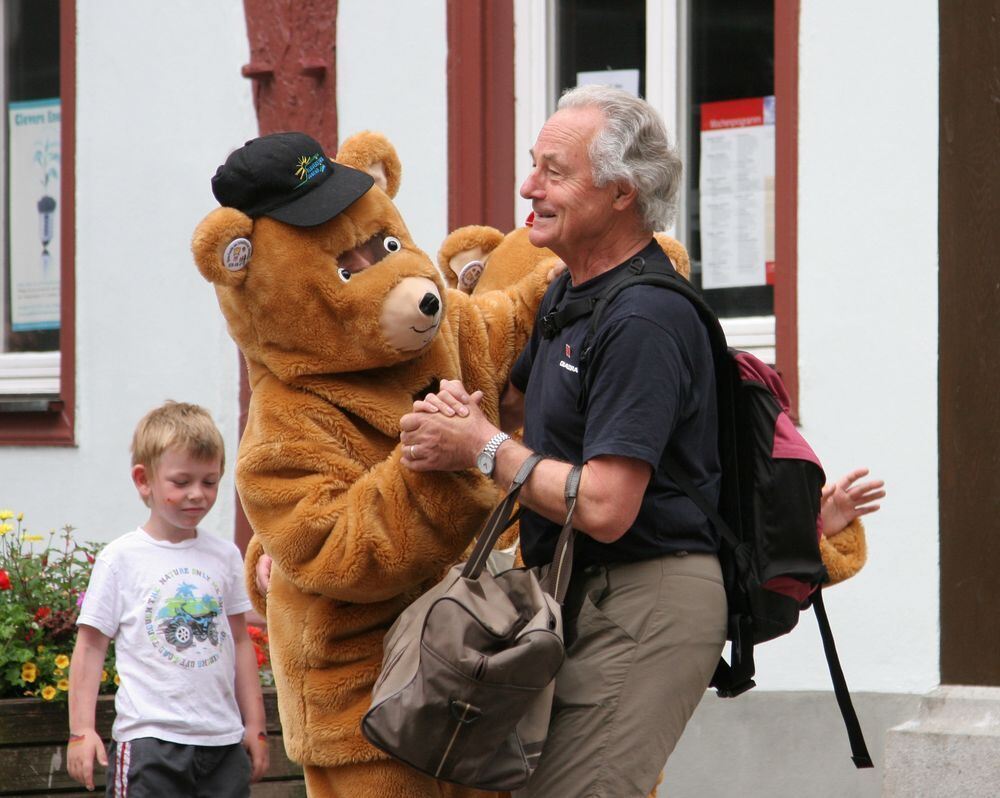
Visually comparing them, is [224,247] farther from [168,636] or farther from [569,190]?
[168,636]

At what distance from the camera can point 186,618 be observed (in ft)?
15.0

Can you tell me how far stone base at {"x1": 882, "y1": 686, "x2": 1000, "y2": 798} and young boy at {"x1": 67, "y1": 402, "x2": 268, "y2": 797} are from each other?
2.03 m

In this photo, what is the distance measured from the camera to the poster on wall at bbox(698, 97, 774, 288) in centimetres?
675

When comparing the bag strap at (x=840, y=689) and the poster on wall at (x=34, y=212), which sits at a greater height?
the poster on wall at (x=34, y=212)

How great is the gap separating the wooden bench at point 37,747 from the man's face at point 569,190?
8.62 feet

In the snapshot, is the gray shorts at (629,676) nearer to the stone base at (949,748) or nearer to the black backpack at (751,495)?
the black backpack at (751,495)

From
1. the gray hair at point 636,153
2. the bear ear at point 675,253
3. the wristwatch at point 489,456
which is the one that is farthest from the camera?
the bear ear at point 675,253

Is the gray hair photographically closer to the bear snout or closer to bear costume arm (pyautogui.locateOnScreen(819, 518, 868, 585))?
the bear snout

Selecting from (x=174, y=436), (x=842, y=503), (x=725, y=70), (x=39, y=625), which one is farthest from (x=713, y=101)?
(x=842, y=503)

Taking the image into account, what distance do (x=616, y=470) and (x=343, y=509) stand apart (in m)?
0.59

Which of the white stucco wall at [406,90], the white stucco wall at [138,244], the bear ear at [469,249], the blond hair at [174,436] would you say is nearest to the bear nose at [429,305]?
the bear ear at [469,249]

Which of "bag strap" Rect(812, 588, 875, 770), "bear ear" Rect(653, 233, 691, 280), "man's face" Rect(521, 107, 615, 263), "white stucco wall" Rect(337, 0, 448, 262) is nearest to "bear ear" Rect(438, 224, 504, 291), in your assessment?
"bear ear" Rect(653, 233, 691, 280)

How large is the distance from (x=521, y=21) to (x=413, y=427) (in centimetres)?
424

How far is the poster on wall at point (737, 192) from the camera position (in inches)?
266
